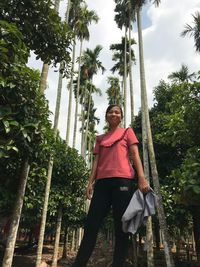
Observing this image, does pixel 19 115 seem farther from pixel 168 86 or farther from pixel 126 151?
pixel 168 86

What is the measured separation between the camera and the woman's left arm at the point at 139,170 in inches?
140

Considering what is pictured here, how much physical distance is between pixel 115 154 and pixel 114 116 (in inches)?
21.9

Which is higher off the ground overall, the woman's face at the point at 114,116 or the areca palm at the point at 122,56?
the areca palm at the point at 122,56

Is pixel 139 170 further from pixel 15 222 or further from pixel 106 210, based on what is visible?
pixel 15 222

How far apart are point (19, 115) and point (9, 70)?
0.81m

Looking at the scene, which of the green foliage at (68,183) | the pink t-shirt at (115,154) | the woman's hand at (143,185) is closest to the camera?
the woman's hand at (143,185)

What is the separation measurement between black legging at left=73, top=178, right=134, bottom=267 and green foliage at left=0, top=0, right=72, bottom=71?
12.2 feet

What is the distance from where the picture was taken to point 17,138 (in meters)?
5.09

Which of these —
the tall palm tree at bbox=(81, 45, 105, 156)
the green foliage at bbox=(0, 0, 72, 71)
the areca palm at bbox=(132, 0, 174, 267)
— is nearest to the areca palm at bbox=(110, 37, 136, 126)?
the tall palm tree at bbox=(81, 45, 105, 156)

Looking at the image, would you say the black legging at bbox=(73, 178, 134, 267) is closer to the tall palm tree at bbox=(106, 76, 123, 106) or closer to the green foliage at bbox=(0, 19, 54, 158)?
the green foliage at bbox=(0, 19, 54, 158)

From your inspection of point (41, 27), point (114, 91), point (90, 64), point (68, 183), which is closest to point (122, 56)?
point (90, 64)

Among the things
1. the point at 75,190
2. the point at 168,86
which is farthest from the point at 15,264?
the point at 168,86

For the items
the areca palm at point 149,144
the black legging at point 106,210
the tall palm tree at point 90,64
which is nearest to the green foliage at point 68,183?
the areca palm at point 149,144

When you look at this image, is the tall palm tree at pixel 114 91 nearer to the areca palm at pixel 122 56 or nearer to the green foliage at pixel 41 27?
the areca palm at pixel 122 56
